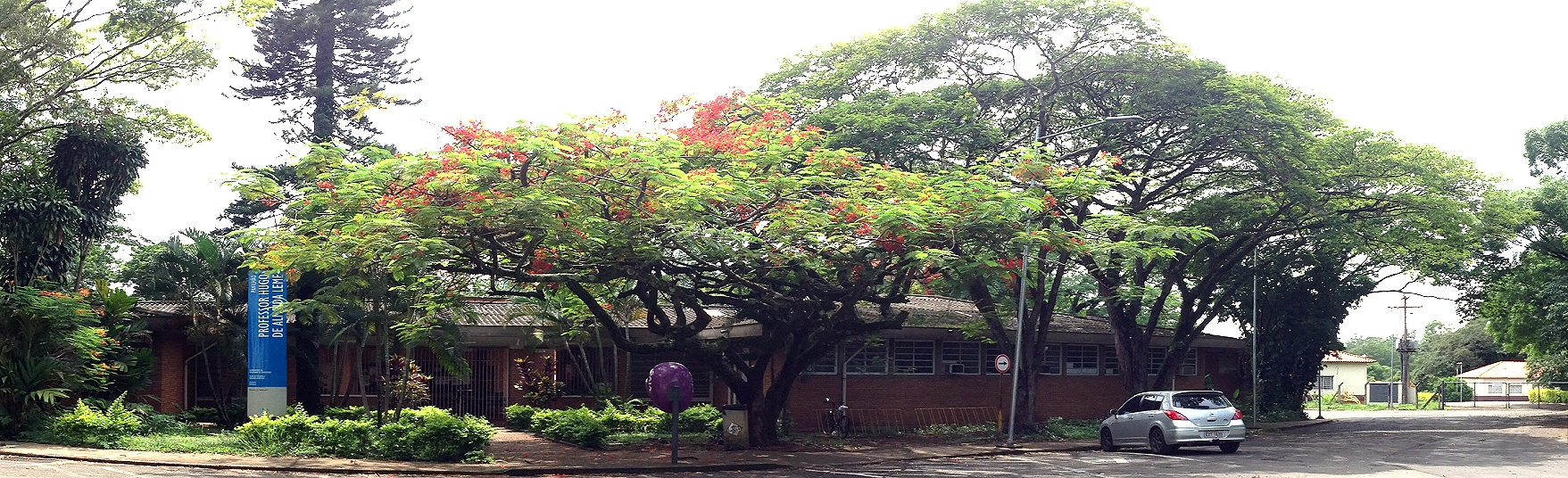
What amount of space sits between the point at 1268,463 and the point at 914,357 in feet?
41.3

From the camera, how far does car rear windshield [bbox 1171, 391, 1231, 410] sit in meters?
24.0

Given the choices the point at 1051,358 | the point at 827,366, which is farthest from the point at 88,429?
Answer: the point at 1051,358

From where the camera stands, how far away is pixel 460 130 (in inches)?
681

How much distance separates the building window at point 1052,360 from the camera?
36469 millimetres

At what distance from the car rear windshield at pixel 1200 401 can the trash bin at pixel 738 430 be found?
8151mm

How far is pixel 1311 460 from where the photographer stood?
2217 cm

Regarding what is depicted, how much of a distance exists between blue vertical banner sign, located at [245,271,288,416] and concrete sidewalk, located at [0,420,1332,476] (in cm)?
371

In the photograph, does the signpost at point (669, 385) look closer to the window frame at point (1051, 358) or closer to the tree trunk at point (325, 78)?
the window frame at point (1051, 358)

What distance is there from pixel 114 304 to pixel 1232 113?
22786 mm

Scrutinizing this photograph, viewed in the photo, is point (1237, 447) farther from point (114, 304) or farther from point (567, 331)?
point (114, 304)

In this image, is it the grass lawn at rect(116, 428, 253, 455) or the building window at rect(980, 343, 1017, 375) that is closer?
the grass lawn at rect(116, 428, 253, 455)

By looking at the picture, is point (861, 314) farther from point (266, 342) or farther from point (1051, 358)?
point (266, 342)

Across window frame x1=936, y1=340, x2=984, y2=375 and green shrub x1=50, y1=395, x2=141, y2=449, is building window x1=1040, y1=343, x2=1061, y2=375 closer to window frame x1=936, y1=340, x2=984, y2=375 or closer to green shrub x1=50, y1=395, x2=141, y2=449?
window frame x1=936, y1=340, x2=984, y2=375

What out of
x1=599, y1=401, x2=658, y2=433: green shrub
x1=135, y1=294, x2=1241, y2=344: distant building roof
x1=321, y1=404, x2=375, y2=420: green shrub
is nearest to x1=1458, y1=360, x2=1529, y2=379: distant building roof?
x1=135, y1=294, x2=1241, y2=344: distant building roof
